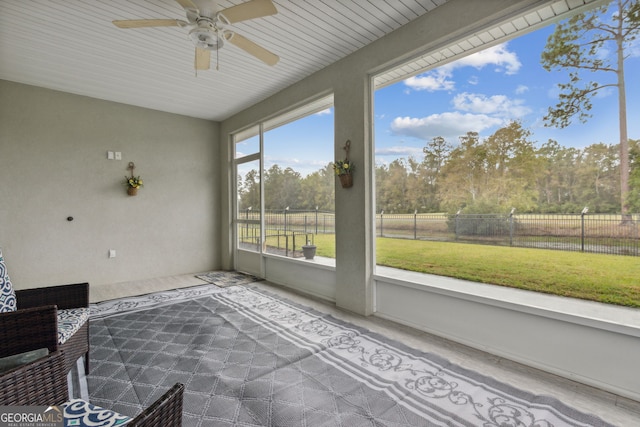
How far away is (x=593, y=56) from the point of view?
6.97 ft

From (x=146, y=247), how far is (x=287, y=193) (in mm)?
2600

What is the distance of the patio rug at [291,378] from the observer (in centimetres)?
176

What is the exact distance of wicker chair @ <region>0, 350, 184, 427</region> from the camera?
84 cm

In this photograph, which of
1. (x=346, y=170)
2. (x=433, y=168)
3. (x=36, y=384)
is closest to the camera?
(x=36, y=384)

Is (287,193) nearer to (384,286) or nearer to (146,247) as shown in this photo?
(384,286)

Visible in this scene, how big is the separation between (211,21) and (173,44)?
115 centimetres

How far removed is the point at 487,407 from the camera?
5.92ft

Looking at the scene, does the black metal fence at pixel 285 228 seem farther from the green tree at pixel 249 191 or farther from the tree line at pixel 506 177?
the tree line at pixel 506 177

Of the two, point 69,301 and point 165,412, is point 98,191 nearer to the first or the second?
point 69,301

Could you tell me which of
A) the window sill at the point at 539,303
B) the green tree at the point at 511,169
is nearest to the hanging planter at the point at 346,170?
the window sill at the point at 539,303

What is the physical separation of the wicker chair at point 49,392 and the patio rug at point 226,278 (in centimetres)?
350

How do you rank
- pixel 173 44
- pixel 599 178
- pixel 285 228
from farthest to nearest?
pixel 285 228 < pixel 173 44 < pixel 599 178

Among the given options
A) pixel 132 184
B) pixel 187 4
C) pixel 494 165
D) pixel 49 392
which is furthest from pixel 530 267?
pixel 132 184

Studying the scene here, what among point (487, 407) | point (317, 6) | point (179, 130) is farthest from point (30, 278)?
point (487, 407)
